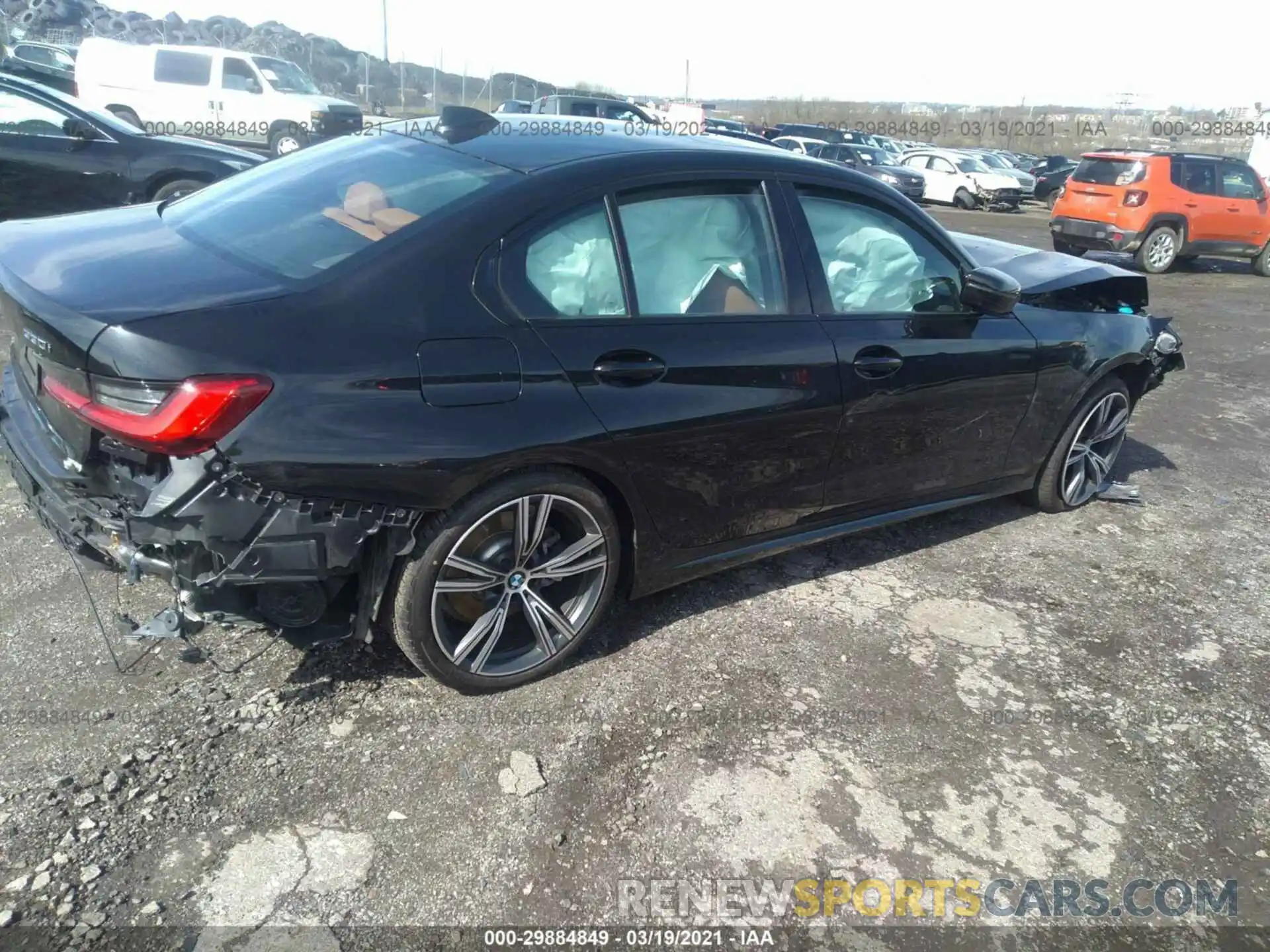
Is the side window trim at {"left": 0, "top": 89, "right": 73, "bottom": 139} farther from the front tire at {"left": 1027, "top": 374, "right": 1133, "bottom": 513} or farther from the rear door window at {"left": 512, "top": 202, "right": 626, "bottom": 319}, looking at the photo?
the front tire at {"left": 1027, "top": 374, "right": 1133, "bottom": 513}

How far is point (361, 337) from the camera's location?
2.40 metres

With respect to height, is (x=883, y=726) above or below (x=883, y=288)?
below

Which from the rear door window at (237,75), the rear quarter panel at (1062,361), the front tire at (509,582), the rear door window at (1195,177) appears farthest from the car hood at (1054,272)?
the rear door window at (237,75)

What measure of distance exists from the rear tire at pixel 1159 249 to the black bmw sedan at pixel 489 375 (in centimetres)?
1203

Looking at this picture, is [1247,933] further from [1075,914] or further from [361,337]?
[361,337]

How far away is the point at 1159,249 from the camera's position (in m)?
13.9

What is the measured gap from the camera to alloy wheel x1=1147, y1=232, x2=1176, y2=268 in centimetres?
1388

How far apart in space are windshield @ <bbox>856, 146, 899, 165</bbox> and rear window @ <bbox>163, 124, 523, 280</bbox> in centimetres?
2239

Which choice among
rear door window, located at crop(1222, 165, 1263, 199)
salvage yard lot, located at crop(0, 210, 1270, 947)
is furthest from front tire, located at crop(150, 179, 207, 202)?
rear door window, located at crop(1222, 165, 1263, 199)

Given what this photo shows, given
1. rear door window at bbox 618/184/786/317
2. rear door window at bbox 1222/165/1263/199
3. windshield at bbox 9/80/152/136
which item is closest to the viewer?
rear door window at bbox 618/184/786/317

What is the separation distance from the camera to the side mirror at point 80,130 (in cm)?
789

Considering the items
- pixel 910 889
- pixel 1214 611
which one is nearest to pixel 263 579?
pixel 910 889

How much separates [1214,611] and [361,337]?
371 cm

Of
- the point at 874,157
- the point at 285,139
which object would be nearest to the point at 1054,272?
the point at 285,139
